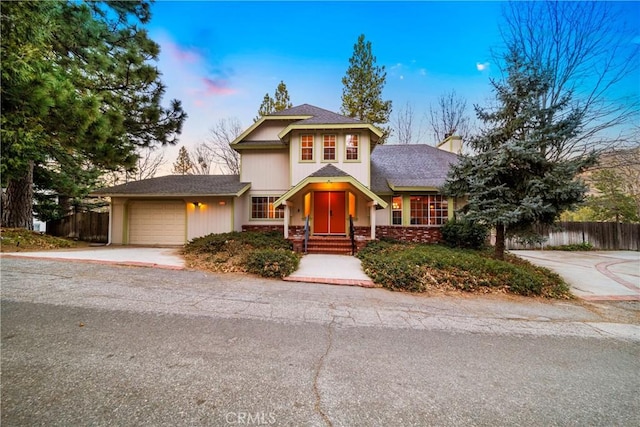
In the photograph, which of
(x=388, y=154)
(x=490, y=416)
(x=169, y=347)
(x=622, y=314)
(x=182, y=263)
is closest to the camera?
(x=490, y=416)

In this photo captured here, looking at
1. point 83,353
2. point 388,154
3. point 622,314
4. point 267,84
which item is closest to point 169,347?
point 83,353

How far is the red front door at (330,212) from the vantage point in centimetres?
1180

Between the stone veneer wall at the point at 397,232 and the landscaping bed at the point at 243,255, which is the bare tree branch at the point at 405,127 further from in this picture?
the landscaping bed at the point at 243,255

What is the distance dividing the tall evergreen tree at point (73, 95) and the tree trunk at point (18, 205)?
3 cm

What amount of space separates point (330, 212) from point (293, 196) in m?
2.03

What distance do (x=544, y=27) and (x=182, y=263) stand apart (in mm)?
16806

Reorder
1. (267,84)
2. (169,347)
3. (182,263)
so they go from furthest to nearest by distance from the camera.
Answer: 1. (267,84)
2. (182,263)
3. (169,347)

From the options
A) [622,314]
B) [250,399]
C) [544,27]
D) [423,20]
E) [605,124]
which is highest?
[423,20]

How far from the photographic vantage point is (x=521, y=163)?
7730mm

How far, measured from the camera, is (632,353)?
3.34 meters

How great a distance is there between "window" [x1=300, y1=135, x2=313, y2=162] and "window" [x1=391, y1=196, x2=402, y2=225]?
4.73 metres

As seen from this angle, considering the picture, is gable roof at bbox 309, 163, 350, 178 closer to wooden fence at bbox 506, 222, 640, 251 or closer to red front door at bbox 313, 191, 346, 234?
red front door at bbox 313, 191, 346, 234

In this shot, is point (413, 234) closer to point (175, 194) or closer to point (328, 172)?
point (328, 172)

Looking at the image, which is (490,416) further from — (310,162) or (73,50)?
(73,50)
